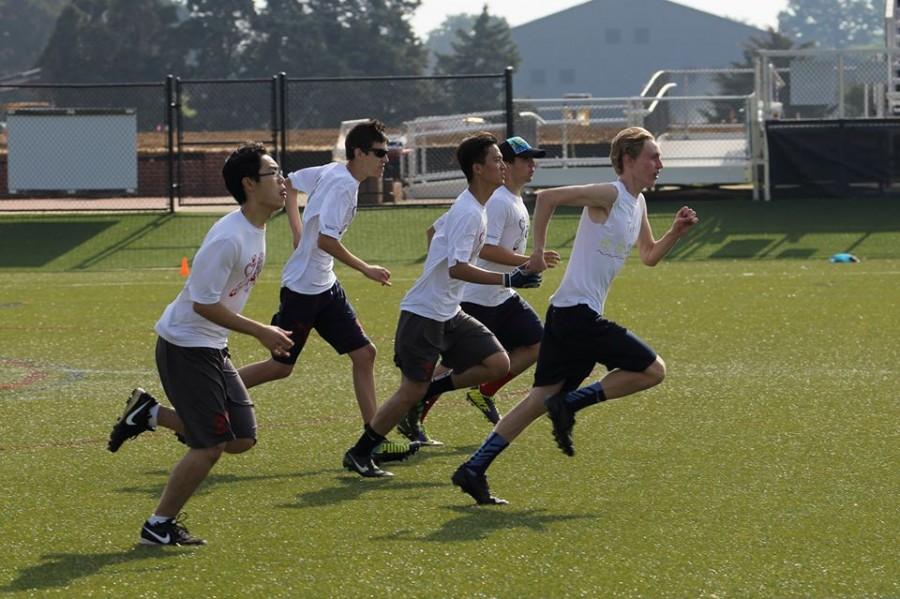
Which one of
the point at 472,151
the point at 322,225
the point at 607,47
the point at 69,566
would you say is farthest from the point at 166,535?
the point at 607,47

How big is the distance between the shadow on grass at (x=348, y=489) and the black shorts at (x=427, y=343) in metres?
0.53

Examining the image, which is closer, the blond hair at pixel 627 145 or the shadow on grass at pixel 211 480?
the blond hair at pixel 627 145

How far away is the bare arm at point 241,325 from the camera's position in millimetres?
6793

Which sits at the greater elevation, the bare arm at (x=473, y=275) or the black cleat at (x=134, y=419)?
the bare arm at (x=473, y=275)

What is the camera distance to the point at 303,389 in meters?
11.6

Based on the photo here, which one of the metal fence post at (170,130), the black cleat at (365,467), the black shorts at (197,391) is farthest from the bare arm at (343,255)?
the metal fence post at (170,130)

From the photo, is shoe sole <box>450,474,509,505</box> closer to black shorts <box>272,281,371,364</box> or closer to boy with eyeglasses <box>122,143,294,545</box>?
boy with eyeglasses <box>122,143,294,545</box>

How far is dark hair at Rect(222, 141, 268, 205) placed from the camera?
705cm

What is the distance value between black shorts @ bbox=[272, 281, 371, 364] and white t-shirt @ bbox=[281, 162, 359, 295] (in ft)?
0.16

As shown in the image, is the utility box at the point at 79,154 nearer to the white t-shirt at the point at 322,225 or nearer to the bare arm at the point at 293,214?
the bare arm at the point at 293,214

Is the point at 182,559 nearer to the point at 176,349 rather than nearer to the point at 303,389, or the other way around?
the point at 176,349

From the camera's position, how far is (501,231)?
9.39 m

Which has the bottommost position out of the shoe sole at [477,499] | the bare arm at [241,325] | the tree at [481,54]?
the shoe sole at [477,499]

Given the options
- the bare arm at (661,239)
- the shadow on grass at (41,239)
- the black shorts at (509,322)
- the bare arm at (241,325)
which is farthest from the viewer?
the shadow on grass at (41,239)
